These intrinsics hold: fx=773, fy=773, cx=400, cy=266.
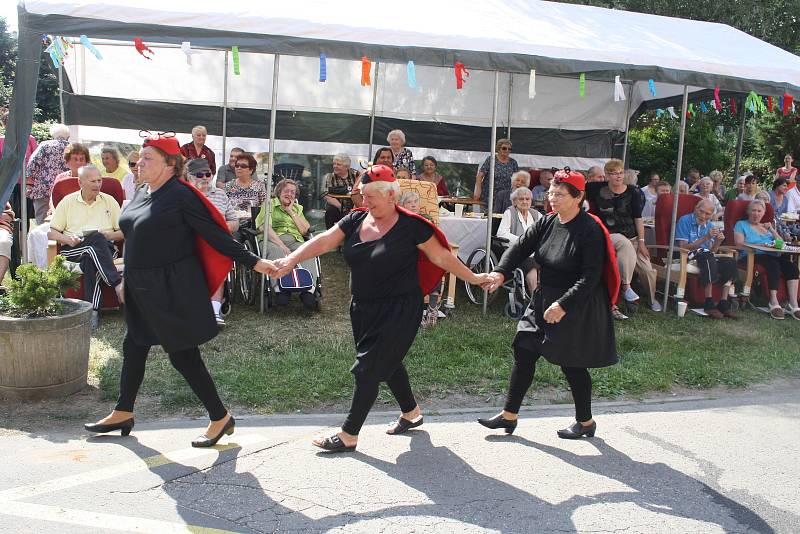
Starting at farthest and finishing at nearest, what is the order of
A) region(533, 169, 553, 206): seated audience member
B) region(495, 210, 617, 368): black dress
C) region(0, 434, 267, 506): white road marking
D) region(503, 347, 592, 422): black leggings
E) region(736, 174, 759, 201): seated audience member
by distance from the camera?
region(533, 169, 553, 206): seated audience member, region(736, 174, 759, 201): seated audience member, region(503, 347, 592, 422): black leggings, region(495, 210, 617, 368): black dress, region(0, 434, 267, 506): white road marking

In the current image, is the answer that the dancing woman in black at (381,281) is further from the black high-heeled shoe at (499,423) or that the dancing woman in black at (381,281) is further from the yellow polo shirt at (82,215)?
the yellow polo shirt at (82,215)

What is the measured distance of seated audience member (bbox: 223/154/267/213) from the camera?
28.9ft

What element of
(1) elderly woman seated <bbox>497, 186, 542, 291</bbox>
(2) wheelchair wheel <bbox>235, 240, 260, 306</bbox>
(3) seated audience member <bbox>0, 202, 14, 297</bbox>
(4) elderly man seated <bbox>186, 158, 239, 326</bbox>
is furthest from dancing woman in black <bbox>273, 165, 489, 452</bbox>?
(1) elderly woman seated <bbox>497, 186, 542, 291</bbox>

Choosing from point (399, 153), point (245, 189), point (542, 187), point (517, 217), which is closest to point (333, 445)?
point (517, 217)

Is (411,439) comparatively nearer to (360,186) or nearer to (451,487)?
(451,487)

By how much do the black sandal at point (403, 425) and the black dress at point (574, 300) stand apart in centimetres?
81

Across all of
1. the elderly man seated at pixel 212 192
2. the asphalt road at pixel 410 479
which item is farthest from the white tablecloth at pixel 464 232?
the asphalt road at pixel 410 479

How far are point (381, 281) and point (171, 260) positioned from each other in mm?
1159

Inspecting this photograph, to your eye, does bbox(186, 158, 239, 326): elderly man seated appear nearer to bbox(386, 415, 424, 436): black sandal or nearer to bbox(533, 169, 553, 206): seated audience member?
bbox(386, 415, 424, 436): black sandal

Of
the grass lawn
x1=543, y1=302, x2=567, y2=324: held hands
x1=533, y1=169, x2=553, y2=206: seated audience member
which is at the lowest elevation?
the grass lawn

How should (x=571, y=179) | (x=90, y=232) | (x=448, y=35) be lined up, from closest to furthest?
(x=571, y=179)
(x=90, y=232)
(x=448, y=35)

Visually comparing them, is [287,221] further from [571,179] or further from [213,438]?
[571,179]

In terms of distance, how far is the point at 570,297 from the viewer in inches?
178

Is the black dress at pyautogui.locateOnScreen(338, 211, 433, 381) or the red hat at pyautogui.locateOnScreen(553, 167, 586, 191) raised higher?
the red hat at pyautogui.locateOnScreen(553, 167, 586, 191)
